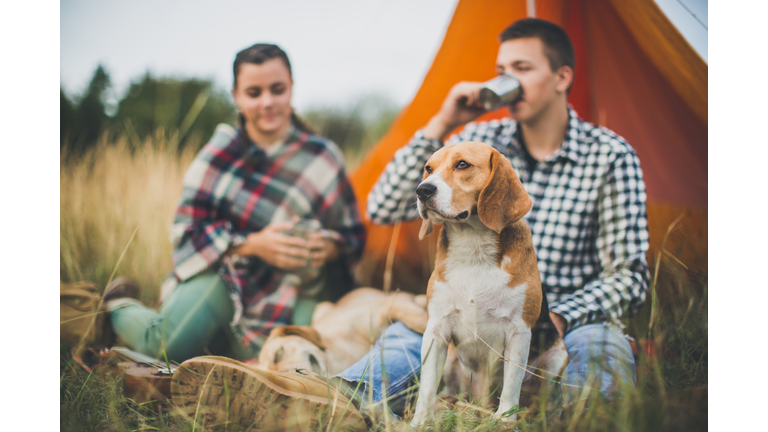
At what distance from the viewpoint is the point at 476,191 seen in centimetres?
115

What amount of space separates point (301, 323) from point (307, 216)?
0.61 metres

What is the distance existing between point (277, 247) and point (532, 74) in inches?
58.4

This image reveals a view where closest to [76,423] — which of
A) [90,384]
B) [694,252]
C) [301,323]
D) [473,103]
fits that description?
[90,384]

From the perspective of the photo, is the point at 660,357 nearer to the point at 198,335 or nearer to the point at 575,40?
the point at 575,40

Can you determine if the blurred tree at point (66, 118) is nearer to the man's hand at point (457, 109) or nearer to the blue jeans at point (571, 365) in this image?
the man's hand at point (457, 109)

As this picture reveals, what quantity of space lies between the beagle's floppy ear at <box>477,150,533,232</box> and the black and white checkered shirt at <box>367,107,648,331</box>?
1.94 feet

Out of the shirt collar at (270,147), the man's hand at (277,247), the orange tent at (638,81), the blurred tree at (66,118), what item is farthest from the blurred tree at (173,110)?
the orange tent at (638,81)

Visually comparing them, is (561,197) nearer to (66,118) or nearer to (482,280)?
(482,280)

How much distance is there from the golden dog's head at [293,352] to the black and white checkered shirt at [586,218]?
842 mm

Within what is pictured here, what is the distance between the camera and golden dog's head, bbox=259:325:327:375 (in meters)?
1.74

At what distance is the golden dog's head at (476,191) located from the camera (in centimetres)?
112

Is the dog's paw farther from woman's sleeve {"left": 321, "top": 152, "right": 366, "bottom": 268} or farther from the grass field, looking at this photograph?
woman's sleeve {"left": 321, "top": 152, "right": 366, "bottom": 268}

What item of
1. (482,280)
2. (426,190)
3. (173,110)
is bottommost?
(482,280)

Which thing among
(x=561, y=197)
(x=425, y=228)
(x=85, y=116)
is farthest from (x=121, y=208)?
(x=561, y=197)
